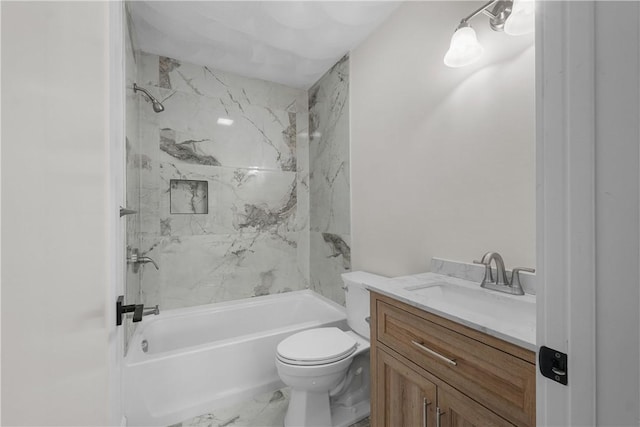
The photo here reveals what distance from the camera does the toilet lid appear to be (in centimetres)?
150

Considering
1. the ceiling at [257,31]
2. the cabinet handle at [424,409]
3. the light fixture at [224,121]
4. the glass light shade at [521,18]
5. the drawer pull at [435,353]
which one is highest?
the ceiling at [257,31]

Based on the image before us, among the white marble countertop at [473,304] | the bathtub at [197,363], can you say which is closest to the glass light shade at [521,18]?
the white marble countertop at [473,304]

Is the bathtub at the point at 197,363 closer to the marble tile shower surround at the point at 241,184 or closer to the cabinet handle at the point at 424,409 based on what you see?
the marble tile shower surround at the point at 241,184

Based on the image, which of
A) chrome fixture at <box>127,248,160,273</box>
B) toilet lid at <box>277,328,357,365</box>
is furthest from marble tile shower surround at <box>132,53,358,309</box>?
toilet lid at <box>277,328,357,365</box>

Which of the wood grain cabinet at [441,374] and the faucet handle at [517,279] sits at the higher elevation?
the faucet handle at [517,279]

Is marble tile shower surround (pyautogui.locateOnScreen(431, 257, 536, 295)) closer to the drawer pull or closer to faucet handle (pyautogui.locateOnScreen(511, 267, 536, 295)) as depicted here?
faucet handle (pyautogui.locateOnScreen(511, 267, 536, 295))

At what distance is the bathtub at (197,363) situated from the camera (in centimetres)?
161

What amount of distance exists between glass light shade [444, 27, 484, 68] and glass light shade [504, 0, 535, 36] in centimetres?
15

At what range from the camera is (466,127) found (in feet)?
4.66

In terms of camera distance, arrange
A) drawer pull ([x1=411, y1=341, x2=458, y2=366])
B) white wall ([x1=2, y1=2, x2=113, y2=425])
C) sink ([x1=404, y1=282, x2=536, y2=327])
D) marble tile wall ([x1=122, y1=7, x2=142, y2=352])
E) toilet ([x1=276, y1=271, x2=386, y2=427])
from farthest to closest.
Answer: marble tile wall ([x1=122, y1=7, x2=142, y2=352]) → toilet ([x1=276, y1=271, x2=386, y2=427]) → sink ([x1=404, y1=282, x2=536, y2=327]) → drawer pull ([x1=411, y1=341, x2=458, y2=366]) → white wall ([x1=2, y1=2, x2=113, y2=425])

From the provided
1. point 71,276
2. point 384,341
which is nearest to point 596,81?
point 71,276

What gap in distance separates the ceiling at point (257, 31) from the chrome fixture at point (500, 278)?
1.67 metres

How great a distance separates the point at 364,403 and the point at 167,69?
2.99 meters

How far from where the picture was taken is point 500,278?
3.92 feet
